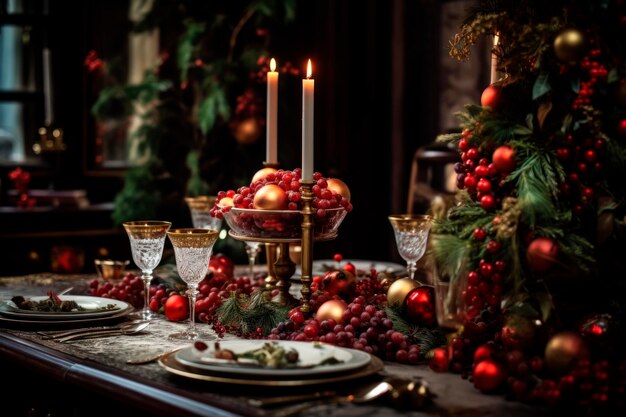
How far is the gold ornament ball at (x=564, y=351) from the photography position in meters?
1.35

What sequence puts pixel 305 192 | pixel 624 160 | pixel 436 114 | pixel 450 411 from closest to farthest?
1. pixel 450 411
2. pixel 624 160
3. pixel 305 192
4. pixel 436 114

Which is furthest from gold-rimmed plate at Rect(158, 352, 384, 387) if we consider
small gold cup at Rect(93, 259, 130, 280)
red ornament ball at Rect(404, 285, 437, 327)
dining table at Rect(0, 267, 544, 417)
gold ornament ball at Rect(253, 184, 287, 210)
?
small gold cup at Rect(93, 259, 130, 280)

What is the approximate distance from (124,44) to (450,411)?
4172mm

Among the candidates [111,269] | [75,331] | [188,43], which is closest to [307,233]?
[75,331]

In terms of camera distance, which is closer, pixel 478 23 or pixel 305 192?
pixel 478 23

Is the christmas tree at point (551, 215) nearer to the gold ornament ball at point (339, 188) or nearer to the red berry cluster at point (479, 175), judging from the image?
the red berry cluster at point (479, 175)

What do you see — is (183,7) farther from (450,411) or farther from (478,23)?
(450,411)

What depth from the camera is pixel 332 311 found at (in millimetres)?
1711

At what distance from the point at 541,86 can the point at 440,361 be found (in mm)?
480

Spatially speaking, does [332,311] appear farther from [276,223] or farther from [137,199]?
[137,199]

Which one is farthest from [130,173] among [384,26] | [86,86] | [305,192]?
[305,192]

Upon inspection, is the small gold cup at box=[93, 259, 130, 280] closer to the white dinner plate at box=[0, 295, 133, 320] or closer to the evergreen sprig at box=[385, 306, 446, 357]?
the white dinner plate at box=[0, 295, 133, 320]

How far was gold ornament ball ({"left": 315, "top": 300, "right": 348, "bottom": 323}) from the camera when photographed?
1.71m

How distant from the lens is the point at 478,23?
156 centimetres
